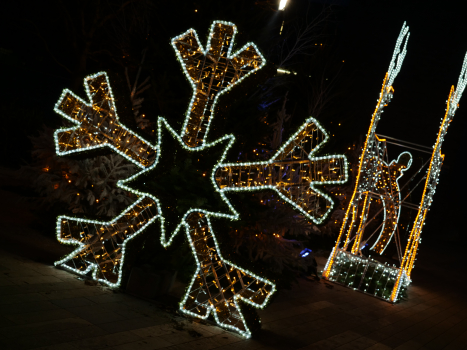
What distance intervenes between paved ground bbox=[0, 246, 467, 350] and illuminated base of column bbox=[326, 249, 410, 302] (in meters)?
0.86

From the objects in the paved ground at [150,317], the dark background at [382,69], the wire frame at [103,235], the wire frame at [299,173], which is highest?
the dark background at [382,69]

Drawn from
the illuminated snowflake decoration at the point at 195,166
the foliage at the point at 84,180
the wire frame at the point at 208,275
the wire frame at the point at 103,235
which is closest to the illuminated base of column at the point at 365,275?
the foliage at the point at 84,180

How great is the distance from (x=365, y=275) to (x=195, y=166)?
581 centimetres

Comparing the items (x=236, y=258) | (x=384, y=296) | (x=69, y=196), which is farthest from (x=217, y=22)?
(x=384, y=296)

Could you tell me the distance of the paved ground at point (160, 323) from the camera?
469cm

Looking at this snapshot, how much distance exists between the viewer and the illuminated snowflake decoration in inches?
227

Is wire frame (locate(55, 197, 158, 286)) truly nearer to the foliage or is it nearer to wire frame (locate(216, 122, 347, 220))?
wire frame (locate(216, 122, 347, 220))

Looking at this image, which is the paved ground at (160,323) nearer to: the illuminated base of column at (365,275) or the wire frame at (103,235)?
the wire frame at (103,235)

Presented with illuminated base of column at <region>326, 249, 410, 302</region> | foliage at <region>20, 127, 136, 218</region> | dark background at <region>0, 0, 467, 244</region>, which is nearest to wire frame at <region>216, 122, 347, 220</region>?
foliage at <region>20, 127, 136, 218</region>

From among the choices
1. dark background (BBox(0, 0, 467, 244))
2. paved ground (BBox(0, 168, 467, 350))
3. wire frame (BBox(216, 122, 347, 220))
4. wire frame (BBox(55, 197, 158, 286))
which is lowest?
paved ground (BBox(0, 168, 467, 350))

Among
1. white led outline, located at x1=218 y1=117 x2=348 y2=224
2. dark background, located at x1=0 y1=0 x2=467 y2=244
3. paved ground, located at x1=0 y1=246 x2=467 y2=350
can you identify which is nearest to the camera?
paved ground, located at x1=0 y1=246 x2=467 y2=350

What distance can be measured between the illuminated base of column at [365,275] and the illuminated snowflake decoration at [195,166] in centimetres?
504

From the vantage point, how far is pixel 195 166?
6.22 metres

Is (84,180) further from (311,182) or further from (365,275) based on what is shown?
(365,275)
